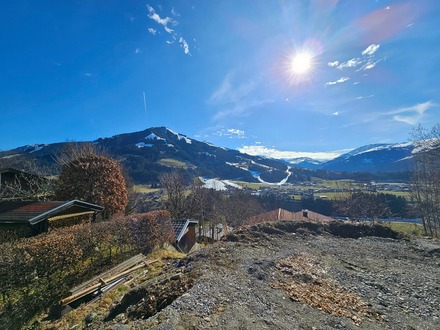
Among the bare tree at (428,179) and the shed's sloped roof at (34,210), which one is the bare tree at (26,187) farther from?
the bare tree at (428,179)

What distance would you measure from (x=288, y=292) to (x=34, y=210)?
12.3m

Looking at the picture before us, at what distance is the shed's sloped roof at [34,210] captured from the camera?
35.0 feet

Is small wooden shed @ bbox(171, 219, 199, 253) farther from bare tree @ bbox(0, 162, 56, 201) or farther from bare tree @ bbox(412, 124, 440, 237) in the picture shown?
bare tree @ bbox(412, 124, 440, 237)

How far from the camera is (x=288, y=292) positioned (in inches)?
273

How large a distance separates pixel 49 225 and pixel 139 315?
29.5 ft

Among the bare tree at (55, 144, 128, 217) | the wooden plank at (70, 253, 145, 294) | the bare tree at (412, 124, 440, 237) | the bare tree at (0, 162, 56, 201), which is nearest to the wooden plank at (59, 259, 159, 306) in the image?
the wooden plank at (70, 253, 145, 294)

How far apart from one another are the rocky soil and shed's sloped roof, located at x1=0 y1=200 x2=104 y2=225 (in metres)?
6.62

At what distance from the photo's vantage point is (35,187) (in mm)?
23953

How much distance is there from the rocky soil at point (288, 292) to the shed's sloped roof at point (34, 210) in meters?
6.62

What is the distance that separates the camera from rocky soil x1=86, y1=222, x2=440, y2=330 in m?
5.39

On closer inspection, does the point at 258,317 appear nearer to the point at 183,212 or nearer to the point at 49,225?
the point at 49,225

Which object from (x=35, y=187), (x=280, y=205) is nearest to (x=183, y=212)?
(x=35, y=187)

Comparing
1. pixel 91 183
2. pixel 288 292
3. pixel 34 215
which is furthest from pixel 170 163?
pixel 288 292

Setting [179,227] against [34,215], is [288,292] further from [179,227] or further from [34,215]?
[179,227]
